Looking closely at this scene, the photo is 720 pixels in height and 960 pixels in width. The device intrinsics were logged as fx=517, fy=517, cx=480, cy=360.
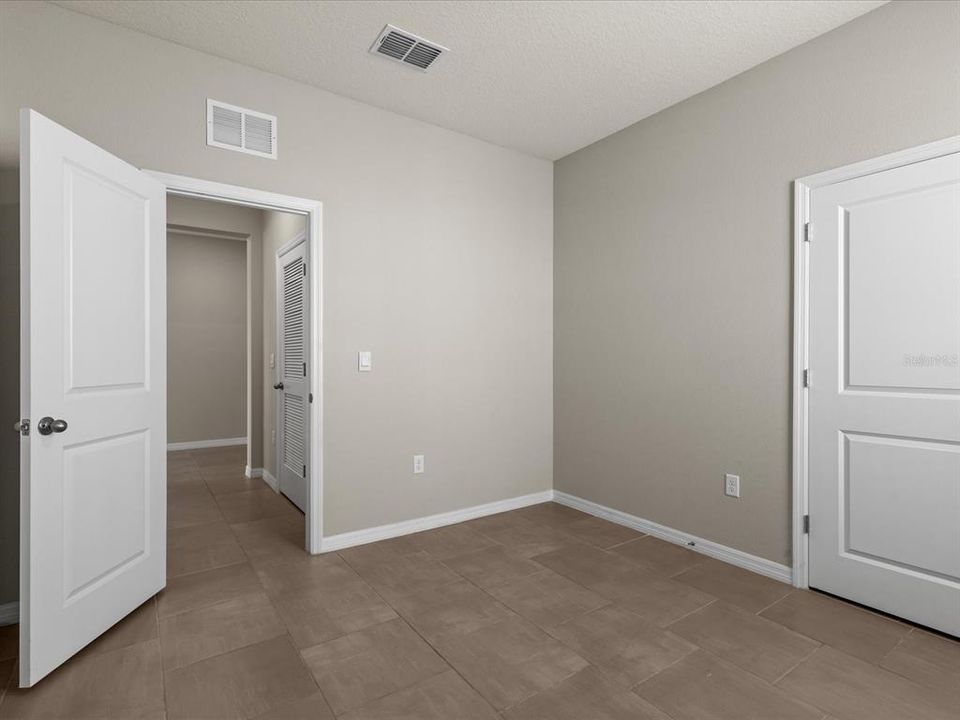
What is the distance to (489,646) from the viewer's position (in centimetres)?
216

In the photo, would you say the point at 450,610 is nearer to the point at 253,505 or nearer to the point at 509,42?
the point at 253,505

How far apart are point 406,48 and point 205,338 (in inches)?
208

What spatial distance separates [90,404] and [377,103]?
Result: 241 centimetres

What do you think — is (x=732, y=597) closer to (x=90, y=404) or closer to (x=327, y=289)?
(x=327, y=289)

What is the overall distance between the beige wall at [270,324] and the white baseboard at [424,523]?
1.62 meters

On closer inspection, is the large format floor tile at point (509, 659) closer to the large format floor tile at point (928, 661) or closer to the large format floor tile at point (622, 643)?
the large format floor tile at point (622, 643)

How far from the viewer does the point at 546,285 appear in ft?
14.1

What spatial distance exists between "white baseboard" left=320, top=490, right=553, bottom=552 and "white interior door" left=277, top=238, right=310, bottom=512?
0.78 meters

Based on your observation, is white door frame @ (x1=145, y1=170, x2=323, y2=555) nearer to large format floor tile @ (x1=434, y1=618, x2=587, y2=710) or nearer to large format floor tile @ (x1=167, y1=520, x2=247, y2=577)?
large format floor tile @ (x1=167, y1=520, x2=247, y2=577)

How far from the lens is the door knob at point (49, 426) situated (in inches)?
74.9

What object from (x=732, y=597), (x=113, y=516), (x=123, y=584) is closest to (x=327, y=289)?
(x=113, y=516)

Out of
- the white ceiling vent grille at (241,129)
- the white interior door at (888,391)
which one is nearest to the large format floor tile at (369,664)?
the white interior door at (888,391)

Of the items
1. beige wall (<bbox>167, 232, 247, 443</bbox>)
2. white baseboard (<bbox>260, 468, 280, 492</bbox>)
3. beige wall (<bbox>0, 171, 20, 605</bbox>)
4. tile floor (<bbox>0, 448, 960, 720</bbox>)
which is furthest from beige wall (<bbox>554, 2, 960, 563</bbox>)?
beige wall (<bbox>167, 232, 247, 443</bbox>)

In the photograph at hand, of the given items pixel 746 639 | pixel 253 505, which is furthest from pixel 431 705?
pixel 253 505
